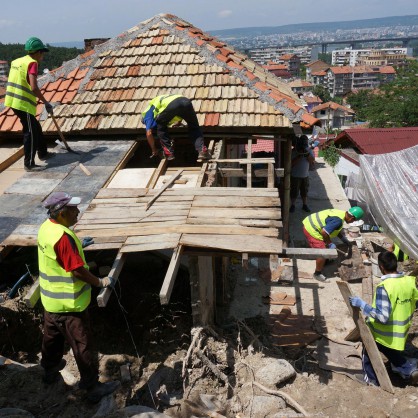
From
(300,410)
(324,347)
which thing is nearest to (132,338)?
(300,410)

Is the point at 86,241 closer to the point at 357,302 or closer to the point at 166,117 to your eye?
the point at 166,117

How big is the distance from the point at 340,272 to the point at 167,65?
5.46m

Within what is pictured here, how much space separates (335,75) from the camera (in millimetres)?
126500

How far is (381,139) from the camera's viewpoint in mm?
17391

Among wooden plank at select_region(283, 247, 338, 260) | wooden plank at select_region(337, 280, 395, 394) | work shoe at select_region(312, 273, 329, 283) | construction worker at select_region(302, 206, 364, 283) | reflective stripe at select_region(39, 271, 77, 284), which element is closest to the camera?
reflective stripe at select_region(39, 271, 77, 284)

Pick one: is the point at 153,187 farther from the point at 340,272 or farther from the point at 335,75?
the point at 335,75

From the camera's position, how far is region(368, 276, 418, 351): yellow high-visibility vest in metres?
4.39

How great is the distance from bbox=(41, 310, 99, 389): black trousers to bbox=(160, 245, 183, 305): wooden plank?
35.2 inches

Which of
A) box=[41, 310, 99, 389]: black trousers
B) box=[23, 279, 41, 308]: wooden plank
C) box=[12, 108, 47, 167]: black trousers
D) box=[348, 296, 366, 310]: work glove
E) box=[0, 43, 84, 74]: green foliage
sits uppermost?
box=[0, 43, 84, 74]: green foliage

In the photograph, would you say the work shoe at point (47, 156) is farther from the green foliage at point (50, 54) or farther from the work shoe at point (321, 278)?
the green foliage at point (50, 54)

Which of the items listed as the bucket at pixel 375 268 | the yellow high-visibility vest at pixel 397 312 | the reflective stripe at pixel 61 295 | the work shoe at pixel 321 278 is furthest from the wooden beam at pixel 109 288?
the bucket at pixel 375 268

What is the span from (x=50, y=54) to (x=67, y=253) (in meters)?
102

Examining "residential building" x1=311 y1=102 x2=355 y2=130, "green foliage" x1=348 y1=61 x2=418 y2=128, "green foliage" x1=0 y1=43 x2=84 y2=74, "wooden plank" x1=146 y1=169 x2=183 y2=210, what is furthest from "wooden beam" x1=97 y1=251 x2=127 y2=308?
"green foliage" x1=0 y1=43 x2=84 y2=74

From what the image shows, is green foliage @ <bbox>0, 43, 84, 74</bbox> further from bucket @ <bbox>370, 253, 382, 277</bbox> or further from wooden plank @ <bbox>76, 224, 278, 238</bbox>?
wooden plank @ <bbox>76, 224, 278, 238</bbox>
